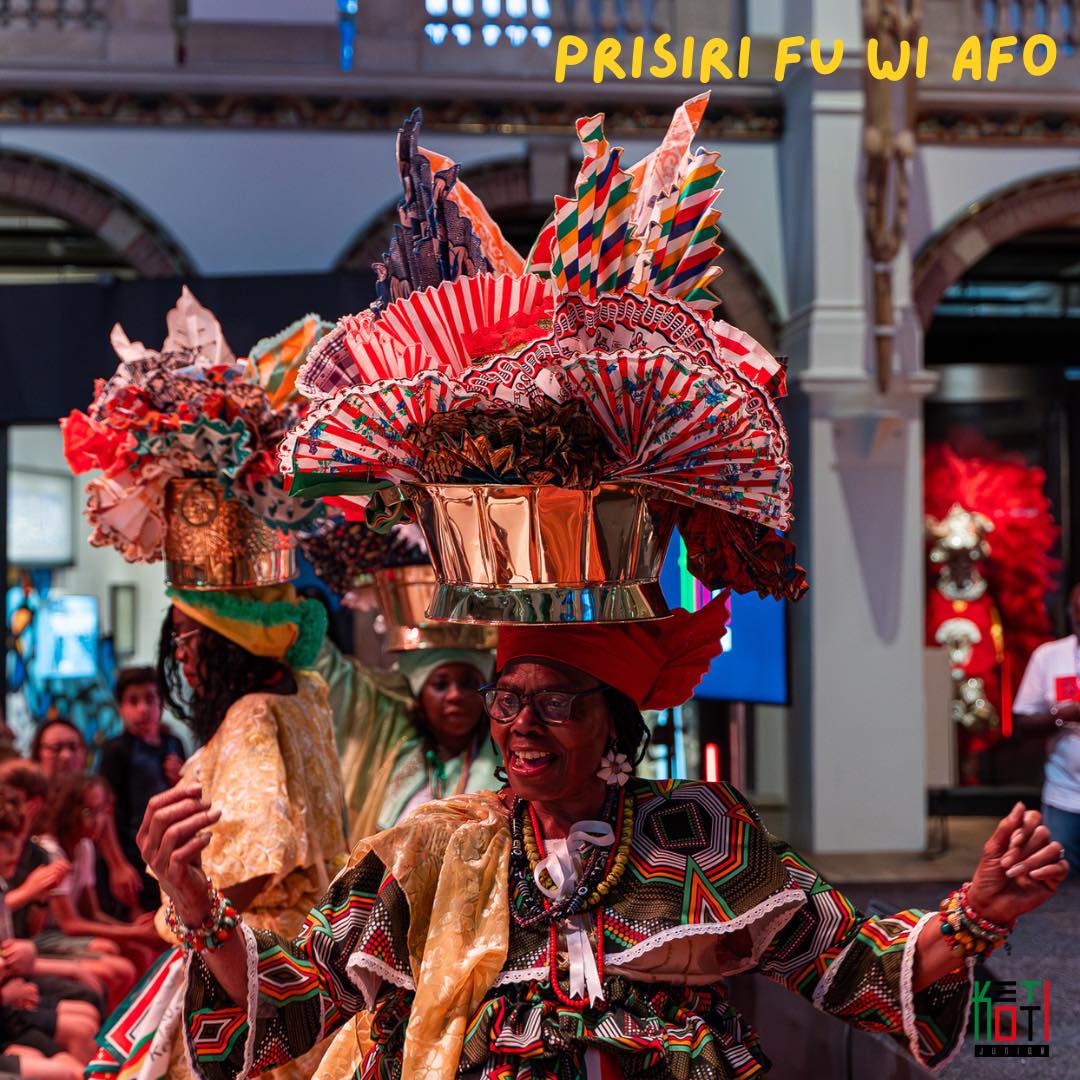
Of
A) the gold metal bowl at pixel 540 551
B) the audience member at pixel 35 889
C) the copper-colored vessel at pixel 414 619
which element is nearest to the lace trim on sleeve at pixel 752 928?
the gold metal bowl at pixel 540 551

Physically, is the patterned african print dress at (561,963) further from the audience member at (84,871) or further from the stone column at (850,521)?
the stone column at (850,521)

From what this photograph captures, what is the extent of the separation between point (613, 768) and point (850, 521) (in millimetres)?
6180

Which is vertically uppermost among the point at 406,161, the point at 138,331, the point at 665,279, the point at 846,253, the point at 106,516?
the point at 846,253

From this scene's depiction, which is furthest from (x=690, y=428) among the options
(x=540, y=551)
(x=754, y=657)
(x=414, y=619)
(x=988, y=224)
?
(x=988, y=224)

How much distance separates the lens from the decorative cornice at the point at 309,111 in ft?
25.5

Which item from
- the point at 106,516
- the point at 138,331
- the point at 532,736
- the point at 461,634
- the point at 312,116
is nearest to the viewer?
the point at 532,736

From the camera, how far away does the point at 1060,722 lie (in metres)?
5.10

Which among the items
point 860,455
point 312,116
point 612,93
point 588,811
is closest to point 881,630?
point 860,455

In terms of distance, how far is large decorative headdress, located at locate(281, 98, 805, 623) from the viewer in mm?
1776

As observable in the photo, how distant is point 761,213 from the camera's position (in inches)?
326

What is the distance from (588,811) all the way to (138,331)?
5149 millimetres

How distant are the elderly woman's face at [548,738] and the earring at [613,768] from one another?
29mm

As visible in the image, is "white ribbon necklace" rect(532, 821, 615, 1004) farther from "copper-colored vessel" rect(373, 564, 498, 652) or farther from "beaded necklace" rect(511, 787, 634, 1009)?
"copper-colored vessel" rect(373, 564, 498, 652)

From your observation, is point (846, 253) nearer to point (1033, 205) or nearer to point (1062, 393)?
point (1033, 205)
